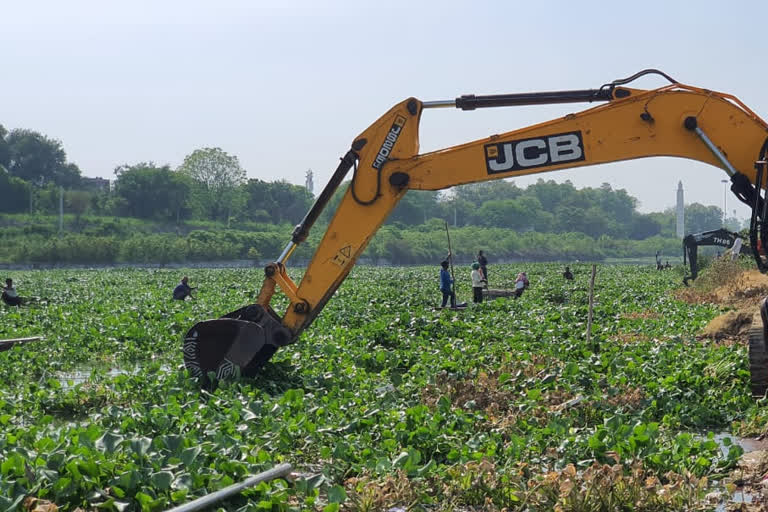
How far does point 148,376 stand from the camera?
11461 millimetres

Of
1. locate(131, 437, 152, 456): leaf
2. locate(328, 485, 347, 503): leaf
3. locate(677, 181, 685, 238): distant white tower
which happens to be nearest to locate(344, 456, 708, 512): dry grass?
locate(328, 485, 347, 503): leaf

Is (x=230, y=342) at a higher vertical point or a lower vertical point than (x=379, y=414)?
higher

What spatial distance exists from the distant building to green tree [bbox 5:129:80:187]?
2.87 metres

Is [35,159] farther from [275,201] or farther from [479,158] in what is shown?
[479,158]

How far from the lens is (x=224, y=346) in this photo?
1088cm

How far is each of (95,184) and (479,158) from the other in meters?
115

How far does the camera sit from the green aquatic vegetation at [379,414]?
21.0 feet

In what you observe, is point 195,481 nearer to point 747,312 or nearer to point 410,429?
point 410,429

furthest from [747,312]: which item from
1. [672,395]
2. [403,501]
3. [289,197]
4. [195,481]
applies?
[289,197]

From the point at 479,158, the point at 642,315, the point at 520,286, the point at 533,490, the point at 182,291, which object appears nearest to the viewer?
the point at 533,490

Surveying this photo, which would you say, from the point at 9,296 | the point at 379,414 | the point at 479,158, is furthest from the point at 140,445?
the point at 9,296

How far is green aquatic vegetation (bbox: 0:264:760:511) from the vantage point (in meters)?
6.41

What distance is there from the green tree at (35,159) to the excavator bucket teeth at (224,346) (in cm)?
10186

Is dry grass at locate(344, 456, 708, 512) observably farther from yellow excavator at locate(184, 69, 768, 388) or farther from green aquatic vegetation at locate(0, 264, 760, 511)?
yellow excavator at locate(184, 69, 768, 388)
